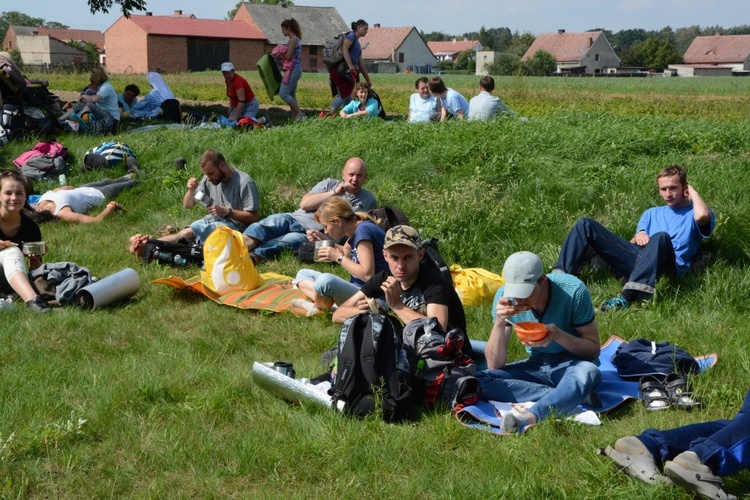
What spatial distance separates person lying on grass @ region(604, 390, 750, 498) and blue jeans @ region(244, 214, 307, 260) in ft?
17.2

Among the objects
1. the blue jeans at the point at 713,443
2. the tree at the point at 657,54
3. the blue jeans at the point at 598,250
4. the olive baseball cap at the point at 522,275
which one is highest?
the tree at the point at 657,54

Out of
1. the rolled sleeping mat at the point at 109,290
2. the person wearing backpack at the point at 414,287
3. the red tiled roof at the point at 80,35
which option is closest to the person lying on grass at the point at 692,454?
the person wearing backpack at the point at 414,287

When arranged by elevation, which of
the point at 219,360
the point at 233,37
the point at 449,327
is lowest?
the point at 219,360

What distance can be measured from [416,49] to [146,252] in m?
108

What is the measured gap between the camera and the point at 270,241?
8648mm

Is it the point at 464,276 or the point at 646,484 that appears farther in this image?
the point at 464,276

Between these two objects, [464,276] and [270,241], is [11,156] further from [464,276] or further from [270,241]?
[464,276]

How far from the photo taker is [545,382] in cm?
490

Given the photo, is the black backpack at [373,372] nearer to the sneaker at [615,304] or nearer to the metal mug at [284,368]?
the metal mug at [284,368]

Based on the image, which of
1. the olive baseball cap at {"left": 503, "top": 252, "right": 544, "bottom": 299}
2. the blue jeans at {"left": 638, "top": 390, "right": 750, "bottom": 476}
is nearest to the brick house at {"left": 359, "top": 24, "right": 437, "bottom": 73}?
the olive baseball cap at {"left": 503, "top": 252, "right": 544, "bottom": 299}

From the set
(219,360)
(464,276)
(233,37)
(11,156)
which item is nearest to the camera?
(219,360)

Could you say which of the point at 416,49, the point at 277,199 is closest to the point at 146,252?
A: the point at 277,199

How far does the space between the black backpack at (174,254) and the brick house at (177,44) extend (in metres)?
64.8

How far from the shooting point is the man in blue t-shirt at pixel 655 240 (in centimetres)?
671
